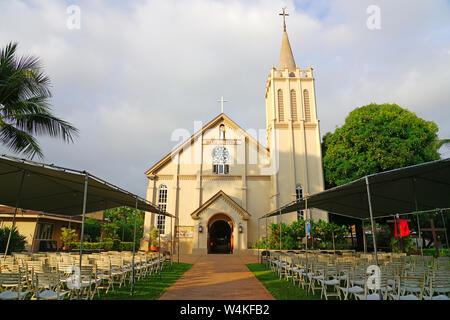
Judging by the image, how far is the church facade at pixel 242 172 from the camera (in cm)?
2498

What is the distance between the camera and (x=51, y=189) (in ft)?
35.1

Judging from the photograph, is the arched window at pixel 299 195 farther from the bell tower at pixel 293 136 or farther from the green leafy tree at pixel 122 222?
the green leafy tree at pixel 122 222

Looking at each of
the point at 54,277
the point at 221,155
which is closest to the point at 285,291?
the point at 54,277

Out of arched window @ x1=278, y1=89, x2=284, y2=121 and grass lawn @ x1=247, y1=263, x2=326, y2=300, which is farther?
arched window @ x1=278, y1=89, x2=284, y2=121

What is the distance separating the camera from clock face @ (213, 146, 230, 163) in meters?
27.7

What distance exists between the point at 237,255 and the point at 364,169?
12.9m

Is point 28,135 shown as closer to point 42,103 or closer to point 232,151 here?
point 42,103

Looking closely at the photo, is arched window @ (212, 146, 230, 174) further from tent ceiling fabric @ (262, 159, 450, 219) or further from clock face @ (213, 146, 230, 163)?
tent ceiling fabric @ (262, 159, 450, 219)

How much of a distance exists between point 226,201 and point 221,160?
488 cm

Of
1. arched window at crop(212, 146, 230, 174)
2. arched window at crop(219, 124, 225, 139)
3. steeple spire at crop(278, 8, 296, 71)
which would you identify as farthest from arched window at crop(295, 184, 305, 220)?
steeple spire at crop(278, 8, 296, 71)

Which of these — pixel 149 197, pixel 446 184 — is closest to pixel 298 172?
pixel 149 197

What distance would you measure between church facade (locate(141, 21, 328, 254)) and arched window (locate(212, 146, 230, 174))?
0.34 feet

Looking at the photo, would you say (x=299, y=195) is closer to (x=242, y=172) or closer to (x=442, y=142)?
(x=242, y=172)
